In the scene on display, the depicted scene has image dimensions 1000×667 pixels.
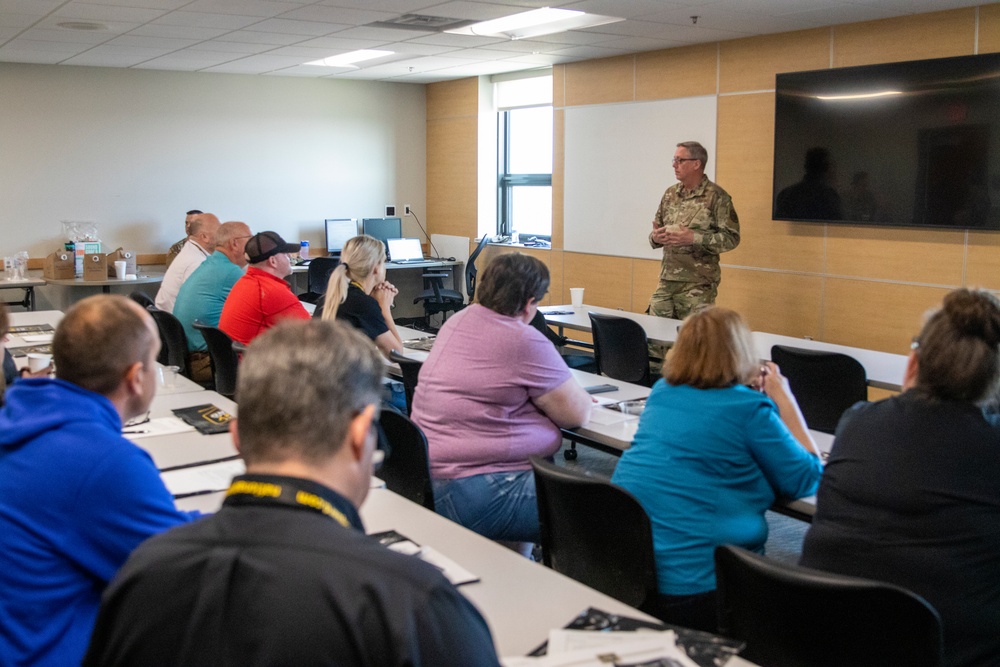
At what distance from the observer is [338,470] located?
106cm

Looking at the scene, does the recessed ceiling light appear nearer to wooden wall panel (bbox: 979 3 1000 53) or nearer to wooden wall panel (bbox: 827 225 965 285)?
wooden wall panel (bbox: 827 225 965 285)

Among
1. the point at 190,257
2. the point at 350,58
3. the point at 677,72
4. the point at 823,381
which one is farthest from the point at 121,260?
the point at 823,381

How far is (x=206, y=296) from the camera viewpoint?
5152 mm

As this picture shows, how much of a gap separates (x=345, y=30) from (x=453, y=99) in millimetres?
3638

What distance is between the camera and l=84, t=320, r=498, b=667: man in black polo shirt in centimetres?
91

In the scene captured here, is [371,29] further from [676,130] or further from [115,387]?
[115,387]

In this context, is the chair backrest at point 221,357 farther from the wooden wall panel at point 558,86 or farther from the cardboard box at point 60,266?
the wooden wall panel at point 558,86

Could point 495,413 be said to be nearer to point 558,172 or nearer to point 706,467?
point 706,467

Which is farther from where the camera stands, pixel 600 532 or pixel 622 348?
pixel 622 348

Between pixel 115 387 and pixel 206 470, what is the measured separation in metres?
0.96

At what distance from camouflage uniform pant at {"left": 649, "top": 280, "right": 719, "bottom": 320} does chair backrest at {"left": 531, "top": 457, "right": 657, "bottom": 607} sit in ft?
12.6

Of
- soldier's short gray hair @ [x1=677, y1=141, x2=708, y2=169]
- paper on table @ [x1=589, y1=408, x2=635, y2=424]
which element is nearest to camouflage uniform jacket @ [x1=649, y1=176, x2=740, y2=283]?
soldier's short gray hair @ [x1=677, y1=141, x2=708, y2=169]

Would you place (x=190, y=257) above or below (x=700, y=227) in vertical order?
below

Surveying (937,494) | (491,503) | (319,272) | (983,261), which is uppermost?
(983,261)
